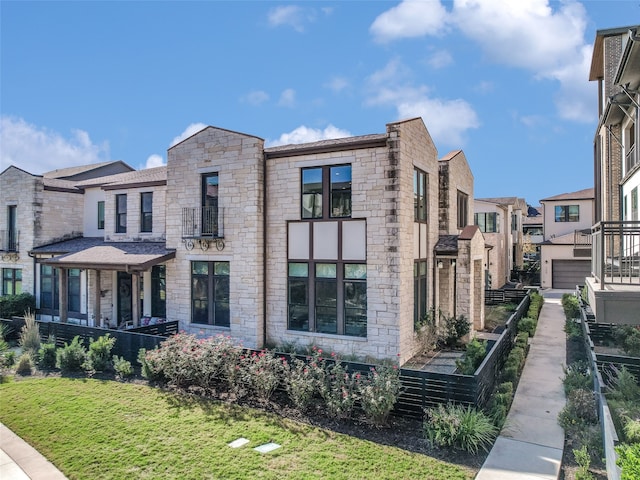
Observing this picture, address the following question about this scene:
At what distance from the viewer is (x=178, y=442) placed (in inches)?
306

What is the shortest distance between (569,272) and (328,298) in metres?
27.5

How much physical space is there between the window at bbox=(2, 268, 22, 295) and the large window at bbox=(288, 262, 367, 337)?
15.5 metres

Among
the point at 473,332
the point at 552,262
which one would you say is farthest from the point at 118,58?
the point at 552,262

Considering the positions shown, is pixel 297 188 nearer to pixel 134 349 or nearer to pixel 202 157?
pixel 202 157

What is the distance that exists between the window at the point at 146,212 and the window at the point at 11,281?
26.8 feet

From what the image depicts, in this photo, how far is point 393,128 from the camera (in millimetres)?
12016

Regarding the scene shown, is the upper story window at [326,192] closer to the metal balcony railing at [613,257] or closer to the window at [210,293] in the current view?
the window at [210,293]

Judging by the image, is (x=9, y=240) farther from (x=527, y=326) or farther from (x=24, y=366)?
(x=527, y=326)

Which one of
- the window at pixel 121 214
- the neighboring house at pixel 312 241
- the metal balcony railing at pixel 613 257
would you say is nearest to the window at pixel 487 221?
the neighboring house at pixel 312 241

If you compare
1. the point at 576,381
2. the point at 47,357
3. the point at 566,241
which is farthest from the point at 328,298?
the point at 566,241

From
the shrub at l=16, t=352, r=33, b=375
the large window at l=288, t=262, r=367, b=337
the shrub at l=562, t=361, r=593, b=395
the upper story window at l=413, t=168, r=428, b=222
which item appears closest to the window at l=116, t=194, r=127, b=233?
the shrub at l=16, t=352, r=33, b=375

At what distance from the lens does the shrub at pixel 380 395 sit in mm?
8344

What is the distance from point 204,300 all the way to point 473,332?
994cm

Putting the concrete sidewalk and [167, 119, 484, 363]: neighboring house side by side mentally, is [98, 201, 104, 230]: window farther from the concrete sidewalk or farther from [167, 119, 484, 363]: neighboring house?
the concrete sidewalk
